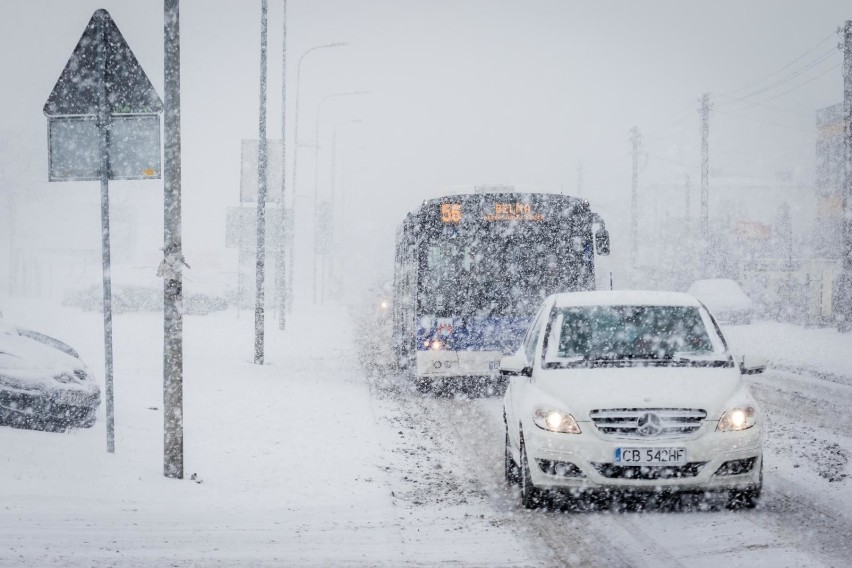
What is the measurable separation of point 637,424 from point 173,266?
3.95m

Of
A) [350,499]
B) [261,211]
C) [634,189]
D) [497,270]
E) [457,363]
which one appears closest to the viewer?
[350,499]

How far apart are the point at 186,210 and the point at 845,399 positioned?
10083 cm

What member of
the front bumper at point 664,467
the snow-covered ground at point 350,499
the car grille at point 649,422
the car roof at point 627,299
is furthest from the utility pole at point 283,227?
the car grille at point 649,422

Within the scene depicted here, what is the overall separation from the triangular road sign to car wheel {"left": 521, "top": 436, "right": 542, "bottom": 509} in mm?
4339

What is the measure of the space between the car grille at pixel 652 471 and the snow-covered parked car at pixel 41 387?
5.89 m

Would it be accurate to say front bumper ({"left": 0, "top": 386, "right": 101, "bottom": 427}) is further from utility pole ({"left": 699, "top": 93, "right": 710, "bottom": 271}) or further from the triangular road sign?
utility pole ({"left": 699, "top": 93, "right": 710, "bottom": 271})

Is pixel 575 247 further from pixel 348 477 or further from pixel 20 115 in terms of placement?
pixel 20 115

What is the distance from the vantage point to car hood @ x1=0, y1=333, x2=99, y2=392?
9422 millimetres

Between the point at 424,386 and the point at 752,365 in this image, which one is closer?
the point at 752,365

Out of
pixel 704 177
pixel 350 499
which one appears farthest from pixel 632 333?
pixel 704 177

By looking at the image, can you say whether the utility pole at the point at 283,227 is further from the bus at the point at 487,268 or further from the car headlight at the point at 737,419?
the car headlight at the point at 737,419

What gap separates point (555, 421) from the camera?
662cm

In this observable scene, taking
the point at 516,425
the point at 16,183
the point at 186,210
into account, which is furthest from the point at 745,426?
the point at 186,210

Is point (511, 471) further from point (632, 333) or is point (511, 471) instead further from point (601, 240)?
point (601, 240)
